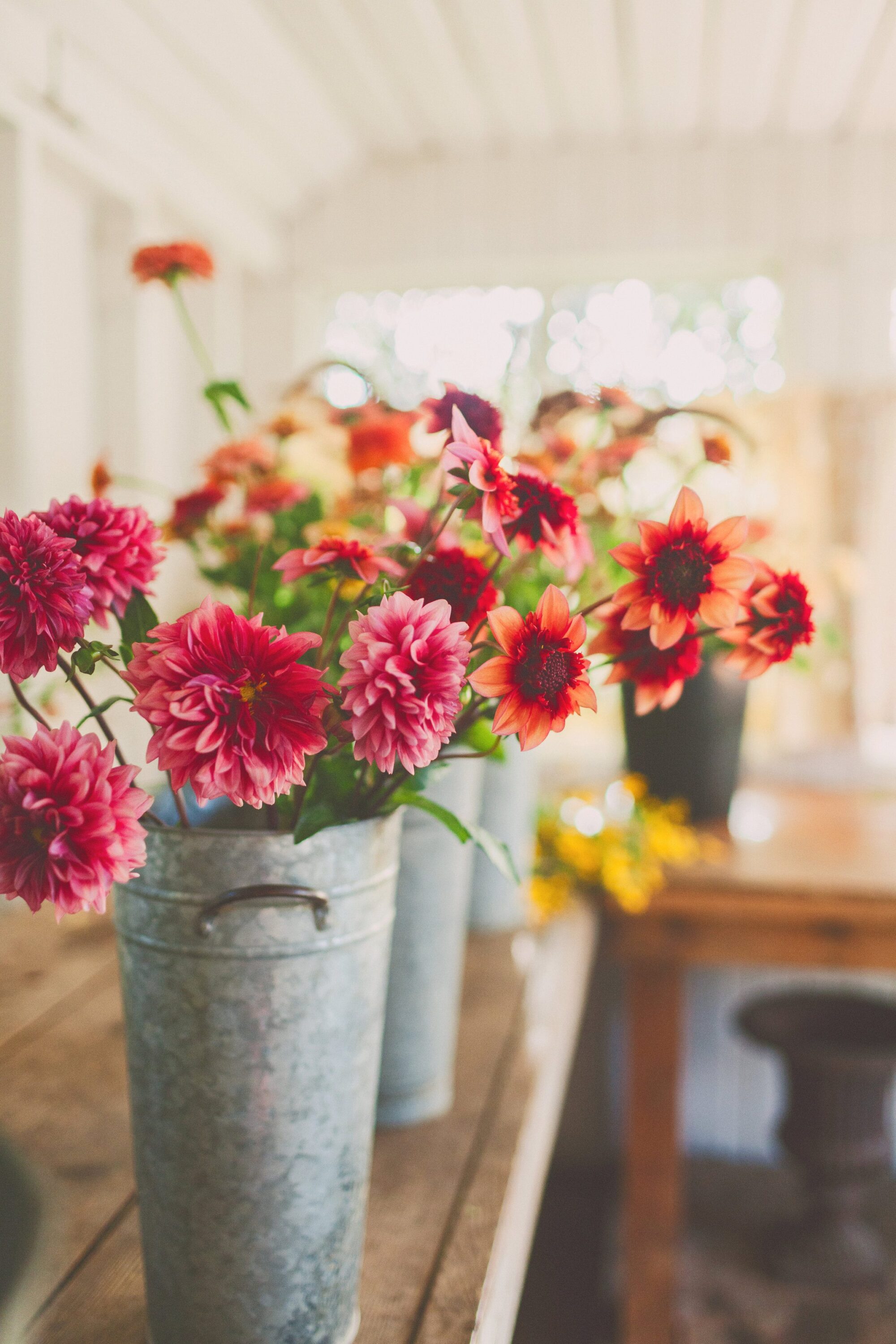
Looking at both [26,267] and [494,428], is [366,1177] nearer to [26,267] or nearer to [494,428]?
[494,428]

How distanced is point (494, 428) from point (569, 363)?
7.75ft

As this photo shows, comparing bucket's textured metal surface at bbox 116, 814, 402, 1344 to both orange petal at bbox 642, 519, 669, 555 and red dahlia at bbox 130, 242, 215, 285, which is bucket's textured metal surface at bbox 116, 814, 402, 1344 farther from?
red dahlia at bbox 130, 242, 215, 285

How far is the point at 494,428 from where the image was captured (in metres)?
0.59

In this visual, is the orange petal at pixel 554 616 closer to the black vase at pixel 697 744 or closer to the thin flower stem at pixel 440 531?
the thin flower stem at pixel 440 531

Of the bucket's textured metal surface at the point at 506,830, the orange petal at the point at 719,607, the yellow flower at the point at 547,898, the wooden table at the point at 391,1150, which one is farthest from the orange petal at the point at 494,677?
the yellow flower at the point at 547,898

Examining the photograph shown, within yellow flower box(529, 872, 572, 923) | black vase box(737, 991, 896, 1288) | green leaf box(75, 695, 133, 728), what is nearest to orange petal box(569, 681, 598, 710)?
green leaf box(75, 695, 133, 728)

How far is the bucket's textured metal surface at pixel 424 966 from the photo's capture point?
0.92m

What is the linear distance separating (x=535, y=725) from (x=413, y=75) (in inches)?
90.8

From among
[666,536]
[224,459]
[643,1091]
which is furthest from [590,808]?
[666,536]

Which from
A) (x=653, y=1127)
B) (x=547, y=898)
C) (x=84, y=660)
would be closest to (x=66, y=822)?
(x=84, y=660)

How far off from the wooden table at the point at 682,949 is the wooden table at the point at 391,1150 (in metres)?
0.58

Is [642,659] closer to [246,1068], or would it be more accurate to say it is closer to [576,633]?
[576,633]

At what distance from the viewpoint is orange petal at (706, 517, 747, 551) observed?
0.51m

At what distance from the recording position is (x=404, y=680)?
1.45ft
